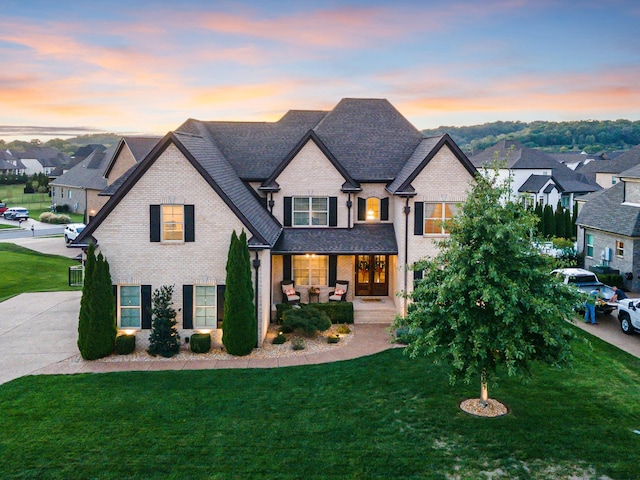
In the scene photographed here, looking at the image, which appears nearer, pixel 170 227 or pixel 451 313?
pixel 451 313

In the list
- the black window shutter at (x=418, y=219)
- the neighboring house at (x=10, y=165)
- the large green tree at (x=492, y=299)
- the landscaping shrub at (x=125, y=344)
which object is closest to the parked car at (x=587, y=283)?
the black window shutter at (x=418, y=219)

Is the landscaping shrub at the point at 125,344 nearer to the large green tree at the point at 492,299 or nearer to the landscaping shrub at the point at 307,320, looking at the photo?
the landscaping shrub at the point at 307,320

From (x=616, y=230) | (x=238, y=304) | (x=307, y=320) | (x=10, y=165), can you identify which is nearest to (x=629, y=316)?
(x=616, y=230)

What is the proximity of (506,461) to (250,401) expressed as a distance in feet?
23.5

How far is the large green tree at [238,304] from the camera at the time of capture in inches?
770

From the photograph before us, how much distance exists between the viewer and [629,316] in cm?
2159

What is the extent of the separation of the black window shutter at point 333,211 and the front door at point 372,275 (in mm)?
2155

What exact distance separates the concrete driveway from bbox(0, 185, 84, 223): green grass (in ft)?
134

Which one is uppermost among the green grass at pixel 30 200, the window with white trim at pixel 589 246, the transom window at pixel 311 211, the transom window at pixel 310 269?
the green grass at pixel 30 200

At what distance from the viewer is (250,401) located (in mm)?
15461

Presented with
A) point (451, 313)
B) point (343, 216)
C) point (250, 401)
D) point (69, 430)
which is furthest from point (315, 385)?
point (343, 216)

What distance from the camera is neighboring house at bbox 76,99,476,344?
20.3 meters

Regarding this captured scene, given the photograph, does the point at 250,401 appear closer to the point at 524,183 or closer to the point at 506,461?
the point at 506,461

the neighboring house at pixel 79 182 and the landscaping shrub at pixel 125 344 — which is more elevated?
the neighboring house at pixel 79 182
